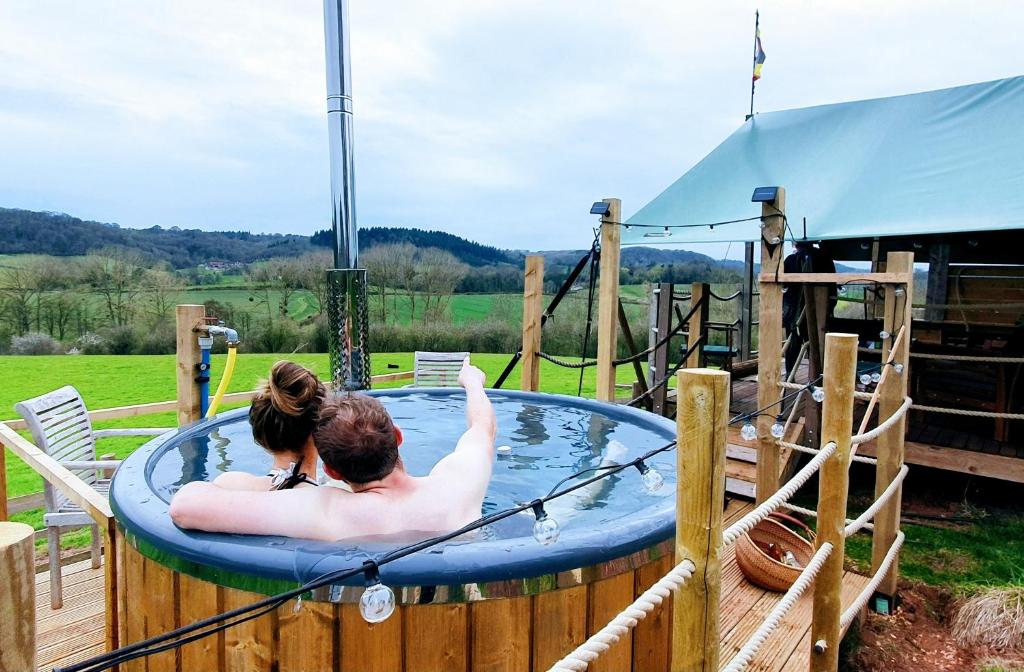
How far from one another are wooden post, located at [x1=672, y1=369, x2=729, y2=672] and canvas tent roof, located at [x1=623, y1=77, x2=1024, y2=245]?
4.57m

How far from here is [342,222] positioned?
11.8 ft

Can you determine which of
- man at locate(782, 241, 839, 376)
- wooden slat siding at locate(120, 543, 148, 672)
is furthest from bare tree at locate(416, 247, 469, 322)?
wooden slat siding at locate(120, 543, 148, 672)

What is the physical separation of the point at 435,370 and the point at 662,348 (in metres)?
2.13

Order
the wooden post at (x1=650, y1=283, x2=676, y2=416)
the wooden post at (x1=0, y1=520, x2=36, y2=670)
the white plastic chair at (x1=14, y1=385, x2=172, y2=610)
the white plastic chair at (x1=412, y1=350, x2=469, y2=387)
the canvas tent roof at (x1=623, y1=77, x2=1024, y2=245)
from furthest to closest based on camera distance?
the wooden post at (x1=650, y1=283, x2=676, y2=416), the white plastic chair at (x1=412, y1=350, x2=469, y2=387), the canvas tent roof at (x1=623, y1=77, x2=1024, y2=245), the white plastic chair at (x1=14, y1=385, x2=172, y2=610), the wooden post at (x1=0, y1=520, x2=36, y2=670)

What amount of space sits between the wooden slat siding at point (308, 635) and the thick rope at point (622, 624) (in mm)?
627

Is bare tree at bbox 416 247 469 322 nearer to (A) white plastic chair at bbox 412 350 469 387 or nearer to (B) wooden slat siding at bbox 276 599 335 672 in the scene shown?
(A) white plastic chair at bbox 412 350 469 387

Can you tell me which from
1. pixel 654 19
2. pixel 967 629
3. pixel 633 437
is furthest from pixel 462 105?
pixel 967 629

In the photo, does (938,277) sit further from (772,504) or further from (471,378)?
(772,504)

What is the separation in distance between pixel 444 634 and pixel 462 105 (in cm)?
1110

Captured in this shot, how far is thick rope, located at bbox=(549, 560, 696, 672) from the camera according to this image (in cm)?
83

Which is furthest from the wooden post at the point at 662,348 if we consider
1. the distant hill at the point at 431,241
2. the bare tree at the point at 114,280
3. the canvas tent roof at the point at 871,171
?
the bare tree at the point at 114,280

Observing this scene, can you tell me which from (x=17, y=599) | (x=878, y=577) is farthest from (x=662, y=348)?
(x=17, y=599)

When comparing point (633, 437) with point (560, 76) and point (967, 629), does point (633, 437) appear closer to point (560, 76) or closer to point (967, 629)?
point (967, 629)

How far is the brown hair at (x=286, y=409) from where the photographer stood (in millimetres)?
1795
